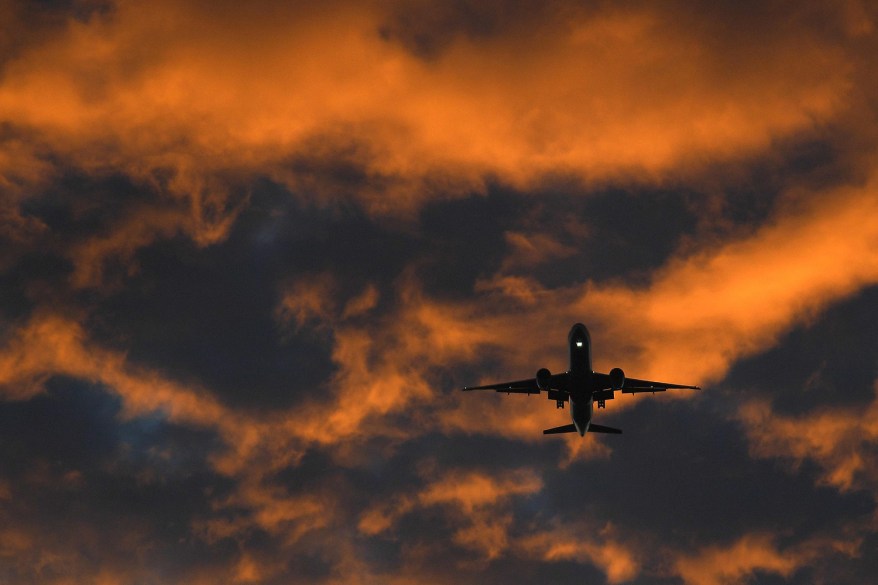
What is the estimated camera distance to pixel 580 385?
5714 inches

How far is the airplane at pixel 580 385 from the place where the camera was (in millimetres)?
140375

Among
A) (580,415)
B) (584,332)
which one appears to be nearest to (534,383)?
(580,415)

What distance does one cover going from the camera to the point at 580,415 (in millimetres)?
152875

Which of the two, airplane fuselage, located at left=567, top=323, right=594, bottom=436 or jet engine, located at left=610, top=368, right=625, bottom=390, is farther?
jet engine, located at left=610, top=368, right=625, bottom=390

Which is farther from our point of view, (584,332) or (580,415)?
(580,415)

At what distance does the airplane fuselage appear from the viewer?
139 meters

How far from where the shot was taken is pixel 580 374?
143250 millimetres

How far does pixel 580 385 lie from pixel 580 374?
7.88 feet

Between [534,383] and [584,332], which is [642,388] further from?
[584,332]

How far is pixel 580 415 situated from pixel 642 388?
11792 mm

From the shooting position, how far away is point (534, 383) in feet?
514

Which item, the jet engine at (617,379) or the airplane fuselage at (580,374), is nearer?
the airplane fuselage at (580,374)

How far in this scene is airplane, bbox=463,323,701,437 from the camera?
140375 millimetres

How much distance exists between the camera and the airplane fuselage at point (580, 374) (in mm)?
139000
